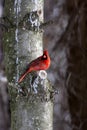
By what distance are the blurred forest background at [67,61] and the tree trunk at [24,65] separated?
986 millimetres

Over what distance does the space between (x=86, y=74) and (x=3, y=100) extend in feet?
1.22

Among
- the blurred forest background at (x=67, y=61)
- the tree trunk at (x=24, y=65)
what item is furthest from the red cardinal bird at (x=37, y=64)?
the blurred forest background at (x=67, y=61)

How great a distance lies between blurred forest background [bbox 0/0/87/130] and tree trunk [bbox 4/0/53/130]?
3.23 feet

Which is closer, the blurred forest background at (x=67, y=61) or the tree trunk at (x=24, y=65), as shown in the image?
the tree trunk at (x=24, y=65)

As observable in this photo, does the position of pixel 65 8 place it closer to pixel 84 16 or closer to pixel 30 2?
pixel 84 16

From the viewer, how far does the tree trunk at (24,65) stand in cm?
76

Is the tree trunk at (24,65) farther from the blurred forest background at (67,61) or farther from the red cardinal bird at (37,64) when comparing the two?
the blurred forest background at (67,61)

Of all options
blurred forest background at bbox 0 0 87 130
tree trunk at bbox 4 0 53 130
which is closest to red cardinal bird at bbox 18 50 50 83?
tree trunk at bbox 4 0 53 130

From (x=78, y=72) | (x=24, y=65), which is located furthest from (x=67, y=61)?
(x=24, y=65)

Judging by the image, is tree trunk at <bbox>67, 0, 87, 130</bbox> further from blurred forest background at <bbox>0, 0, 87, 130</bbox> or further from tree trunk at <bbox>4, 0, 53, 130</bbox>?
tree trunk at <bbox>4, 0, 53, 130</bbox>

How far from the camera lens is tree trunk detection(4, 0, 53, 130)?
2.49 feet

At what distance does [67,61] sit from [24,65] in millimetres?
1080

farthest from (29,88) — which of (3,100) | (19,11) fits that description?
(3,100)

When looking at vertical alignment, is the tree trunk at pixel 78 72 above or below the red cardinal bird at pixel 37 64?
below
